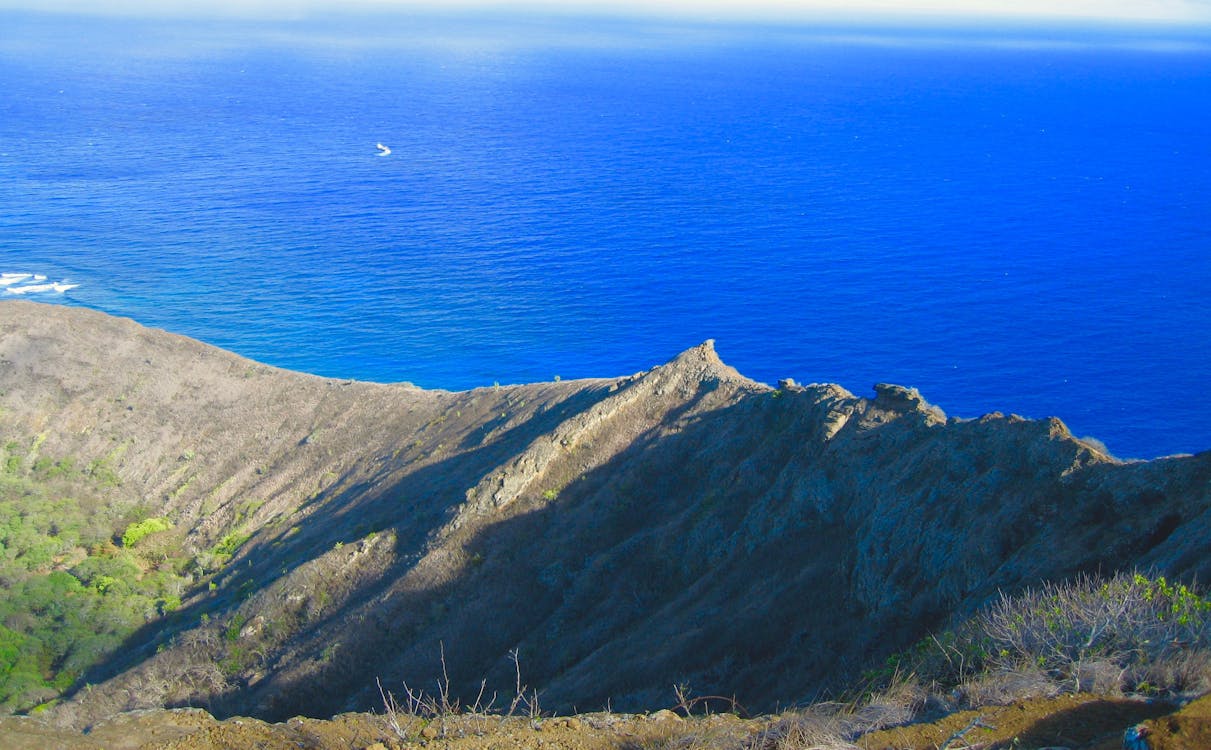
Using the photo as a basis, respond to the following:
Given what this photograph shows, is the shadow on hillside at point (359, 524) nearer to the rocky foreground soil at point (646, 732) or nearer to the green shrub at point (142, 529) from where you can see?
the green shrub at point (142, 529)

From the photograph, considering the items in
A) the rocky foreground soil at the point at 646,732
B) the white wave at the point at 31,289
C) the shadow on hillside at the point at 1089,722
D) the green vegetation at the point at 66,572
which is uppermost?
the shadow on hillside at the point at 1089,722

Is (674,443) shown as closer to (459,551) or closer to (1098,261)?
(459,551)

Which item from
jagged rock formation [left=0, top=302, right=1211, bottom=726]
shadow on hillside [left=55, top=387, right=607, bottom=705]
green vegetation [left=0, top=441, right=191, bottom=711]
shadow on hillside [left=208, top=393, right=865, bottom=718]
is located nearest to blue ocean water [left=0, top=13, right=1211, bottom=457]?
green vegetation [left=0, top=441, right=191, bottom=711]

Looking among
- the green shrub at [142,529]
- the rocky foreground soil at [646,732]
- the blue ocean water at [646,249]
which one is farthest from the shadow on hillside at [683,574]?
the blue ocean water at [646,249]

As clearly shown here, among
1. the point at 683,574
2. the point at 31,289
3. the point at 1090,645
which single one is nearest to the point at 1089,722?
the point at 1090,645

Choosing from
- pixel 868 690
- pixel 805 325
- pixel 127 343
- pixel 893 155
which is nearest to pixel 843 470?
pixel 868 690

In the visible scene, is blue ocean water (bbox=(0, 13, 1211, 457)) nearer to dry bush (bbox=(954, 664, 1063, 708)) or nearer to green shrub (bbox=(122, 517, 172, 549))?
green shrub (bbox=(122, 517, 172, 549))
